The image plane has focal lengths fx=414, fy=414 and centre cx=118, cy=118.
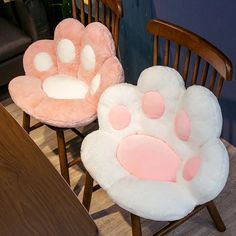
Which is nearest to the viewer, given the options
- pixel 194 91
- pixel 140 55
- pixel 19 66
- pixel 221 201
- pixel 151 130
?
Answer: pixel 194 91

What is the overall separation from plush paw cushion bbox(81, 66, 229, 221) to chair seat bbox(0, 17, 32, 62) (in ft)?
3.17

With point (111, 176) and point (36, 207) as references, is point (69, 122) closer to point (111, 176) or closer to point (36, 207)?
point (111, 176)

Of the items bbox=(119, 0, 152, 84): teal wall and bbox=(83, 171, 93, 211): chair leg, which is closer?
bbox=(83, 171, 93, 211): chair leg

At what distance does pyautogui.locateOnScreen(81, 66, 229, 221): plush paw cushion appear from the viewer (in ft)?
4.25

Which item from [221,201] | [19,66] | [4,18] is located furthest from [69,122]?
[4,18]

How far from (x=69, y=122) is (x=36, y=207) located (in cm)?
60

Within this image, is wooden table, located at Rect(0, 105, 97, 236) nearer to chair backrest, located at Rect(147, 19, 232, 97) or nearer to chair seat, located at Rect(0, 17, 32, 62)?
chair backrest, located at Rect(147, 19, 232, 97)

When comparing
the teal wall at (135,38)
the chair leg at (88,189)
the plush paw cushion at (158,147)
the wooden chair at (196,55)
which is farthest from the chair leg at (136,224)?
the teal wall at (135,38)

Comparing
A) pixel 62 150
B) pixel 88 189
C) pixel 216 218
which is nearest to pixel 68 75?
pixel 62 150

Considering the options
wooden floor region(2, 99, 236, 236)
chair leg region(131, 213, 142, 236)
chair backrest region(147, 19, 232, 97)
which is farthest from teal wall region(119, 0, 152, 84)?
chair leg region(131, 213, 142, 236)

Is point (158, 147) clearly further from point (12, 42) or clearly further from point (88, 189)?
point (12, 42)

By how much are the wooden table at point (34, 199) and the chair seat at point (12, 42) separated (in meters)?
1.17

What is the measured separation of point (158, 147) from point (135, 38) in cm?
78

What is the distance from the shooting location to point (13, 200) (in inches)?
42.5
